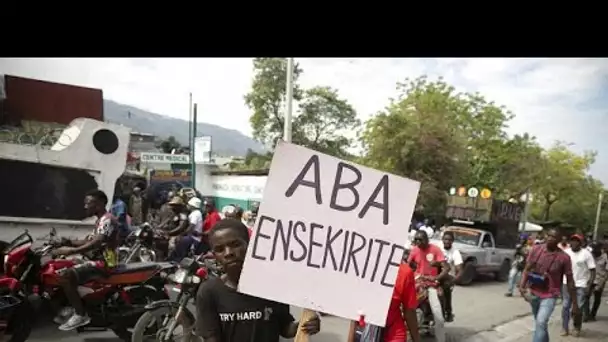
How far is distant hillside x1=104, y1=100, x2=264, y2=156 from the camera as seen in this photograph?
454 inches

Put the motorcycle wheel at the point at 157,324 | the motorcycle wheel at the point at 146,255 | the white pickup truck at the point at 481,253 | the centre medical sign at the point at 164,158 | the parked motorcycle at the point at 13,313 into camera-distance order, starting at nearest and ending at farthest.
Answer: the parked motorcycle at the point at 13,313
the motorcycle wheel at the point at 157,324
the motorcycle wheel at the point at 146,255
the white pickup truck at the point at 481,253
the centre medical sign at the point at 164,158

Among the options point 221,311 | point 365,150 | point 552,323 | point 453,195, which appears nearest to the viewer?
point 221,311

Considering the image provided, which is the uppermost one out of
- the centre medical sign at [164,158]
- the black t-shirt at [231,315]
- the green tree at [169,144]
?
the green tree at [169,144]

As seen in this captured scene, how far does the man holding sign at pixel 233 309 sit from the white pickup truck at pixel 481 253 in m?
8.45

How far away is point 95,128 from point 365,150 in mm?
10331

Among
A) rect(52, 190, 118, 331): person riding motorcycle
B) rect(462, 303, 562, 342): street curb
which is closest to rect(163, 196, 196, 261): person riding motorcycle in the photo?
rect(52, 190, 118, 331): person riding motorcycle

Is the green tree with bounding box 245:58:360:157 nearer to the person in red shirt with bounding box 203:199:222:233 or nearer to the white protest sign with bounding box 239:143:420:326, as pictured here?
the person in red shirt with bounding box 203:199:222:233

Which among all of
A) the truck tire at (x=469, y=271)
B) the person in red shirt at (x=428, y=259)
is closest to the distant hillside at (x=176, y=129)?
the truck tire at (x=469, y=271)

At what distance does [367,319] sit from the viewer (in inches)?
74.2

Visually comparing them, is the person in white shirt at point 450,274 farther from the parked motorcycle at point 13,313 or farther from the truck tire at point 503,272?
the truck tire at point 503,272

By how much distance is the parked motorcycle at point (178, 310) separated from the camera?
151 inches

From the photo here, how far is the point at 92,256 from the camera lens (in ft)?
13.8
